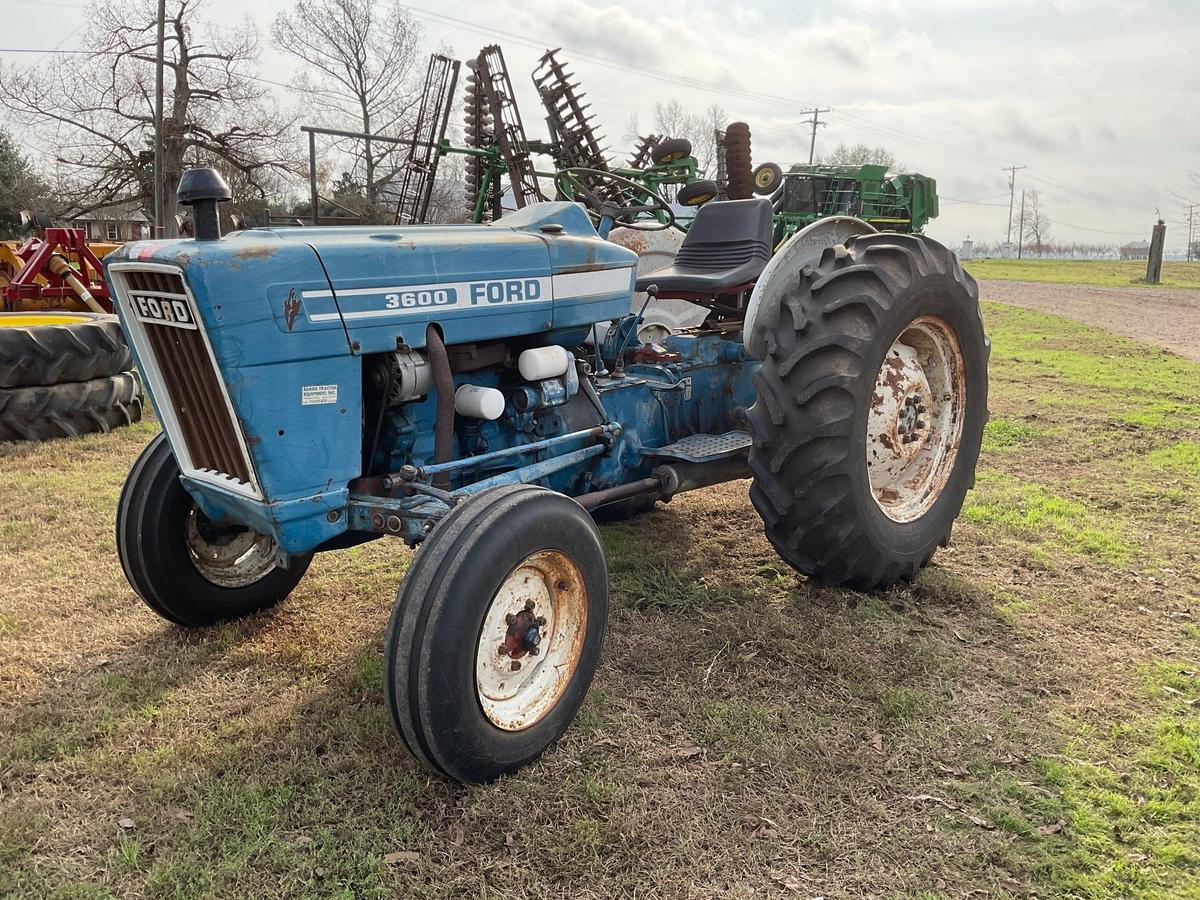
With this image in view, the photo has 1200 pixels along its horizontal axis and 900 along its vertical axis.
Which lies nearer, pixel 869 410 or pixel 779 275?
pixel 869 410

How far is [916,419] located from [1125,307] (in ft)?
52.7

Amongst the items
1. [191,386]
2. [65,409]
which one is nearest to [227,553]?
[191,386]

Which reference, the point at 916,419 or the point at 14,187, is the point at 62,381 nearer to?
the point at 916,419

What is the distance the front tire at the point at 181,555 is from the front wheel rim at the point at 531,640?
1.02 metres

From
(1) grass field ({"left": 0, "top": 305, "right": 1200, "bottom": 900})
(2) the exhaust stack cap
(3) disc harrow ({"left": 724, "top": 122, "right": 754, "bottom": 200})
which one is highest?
(3) disc harrow ({"left": 724, "top": 122, "right": 754, "bottom": 200})

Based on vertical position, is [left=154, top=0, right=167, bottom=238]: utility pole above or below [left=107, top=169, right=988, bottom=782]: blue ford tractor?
above

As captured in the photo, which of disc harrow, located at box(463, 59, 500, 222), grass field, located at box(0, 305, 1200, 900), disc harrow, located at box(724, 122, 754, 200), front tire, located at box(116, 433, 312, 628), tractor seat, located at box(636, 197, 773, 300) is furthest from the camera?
disc harrow, located at box(463, 59, 500, 222)

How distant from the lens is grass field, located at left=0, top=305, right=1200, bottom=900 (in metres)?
2.11

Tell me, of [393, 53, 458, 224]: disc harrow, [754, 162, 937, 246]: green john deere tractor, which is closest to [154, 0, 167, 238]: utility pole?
[393, 53, 458, 224]: disc harrow

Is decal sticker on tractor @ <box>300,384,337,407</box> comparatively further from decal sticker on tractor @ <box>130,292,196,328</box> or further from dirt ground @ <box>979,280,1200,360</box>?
dirt ground @ <box>979,280,1200,360</box>

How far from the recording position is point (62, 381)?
20.7 ft

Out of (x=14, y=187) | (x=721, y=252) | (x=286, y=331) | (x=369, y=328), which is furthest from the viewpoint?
(x=14, y=187)

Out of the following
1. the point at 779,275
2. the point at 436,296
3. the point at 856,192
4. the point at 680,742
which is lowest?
the point at 680,742

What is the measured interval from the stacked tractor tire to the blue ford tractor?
375 centimetres
